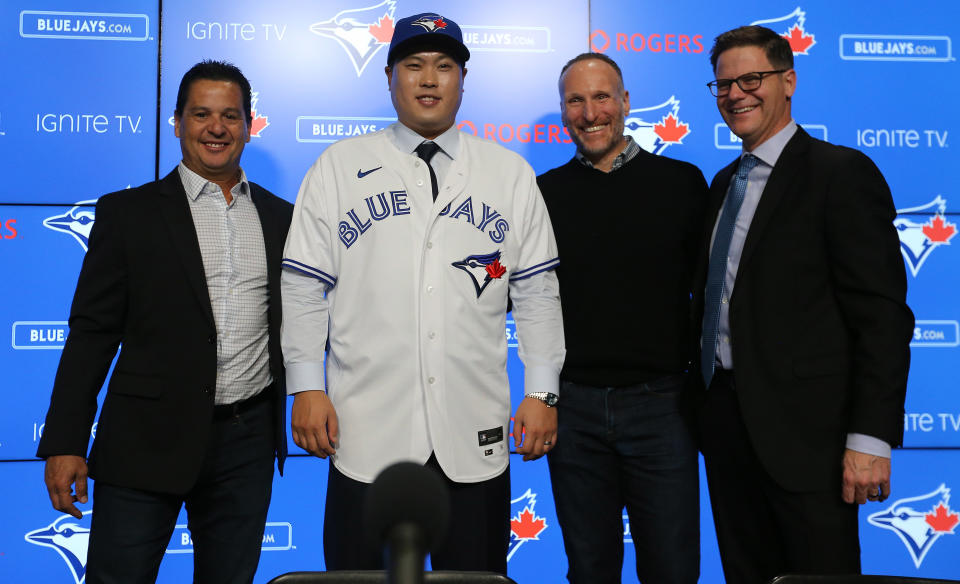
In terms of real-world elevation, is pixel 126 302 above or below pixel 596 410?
above

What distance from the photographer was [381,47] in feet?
10.2

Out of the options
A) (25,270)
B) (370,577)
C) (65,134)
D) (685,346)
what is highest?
(65,134)

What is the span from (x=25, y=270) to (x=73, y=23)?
104cm

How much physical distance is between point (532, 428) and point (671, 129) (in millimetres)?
1857

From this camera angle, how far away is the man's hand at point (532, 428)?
71.3 inches

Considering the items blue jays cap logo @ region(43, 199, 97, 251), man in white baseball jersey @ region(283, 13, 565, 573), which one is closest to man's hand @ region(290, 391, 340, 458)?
man in white baseball jersey @ region(283, 13, 565, 573)

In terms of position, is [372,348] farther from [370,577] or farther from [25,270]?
[25,270]

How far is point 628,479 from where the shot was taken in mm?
2199

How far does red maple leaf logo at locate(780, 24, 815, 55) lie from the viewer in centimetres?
323

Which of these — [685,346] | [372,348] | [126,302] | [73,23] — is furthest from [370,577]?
[73,23]

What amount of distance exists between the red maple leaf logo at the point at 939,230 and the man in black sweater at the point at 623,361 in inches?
63.1

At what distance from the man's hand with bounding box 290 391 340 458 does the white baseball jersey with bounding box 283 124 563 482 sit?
0.04 meters

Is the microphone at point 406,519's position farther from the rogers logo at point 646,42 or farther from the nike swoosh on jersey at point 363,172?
the rogers logo at point 646,42

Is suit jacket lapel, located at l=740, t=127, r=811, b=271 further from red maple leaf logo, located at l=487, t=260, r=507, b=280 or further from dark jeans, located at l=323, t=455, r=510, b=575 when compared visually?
dark jeans, located at l=323, t=455, r=510, b=575
